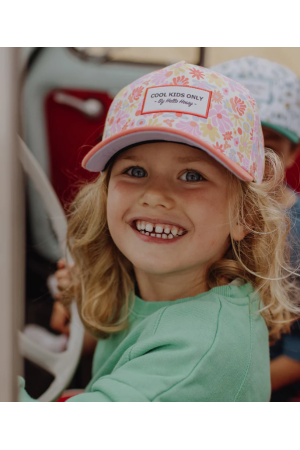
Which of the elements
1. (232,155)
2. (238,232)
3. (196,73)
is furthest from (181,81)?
(238,232)

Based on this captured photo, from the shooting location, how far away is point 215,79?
638 mm

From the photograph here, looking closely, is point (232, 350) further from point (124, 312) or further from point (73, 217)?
point (73, 217)

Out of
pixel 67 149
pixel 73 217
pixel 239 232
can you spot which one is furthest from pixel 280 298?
pixel 67 149

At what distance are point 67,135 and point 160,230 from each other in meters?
0.45

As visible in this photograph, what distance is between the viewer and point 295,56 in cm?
79

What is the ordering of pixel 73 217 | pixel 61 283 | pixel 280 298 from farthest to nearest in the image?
pixel 61 283, pixel 73 217, pixel 280 298

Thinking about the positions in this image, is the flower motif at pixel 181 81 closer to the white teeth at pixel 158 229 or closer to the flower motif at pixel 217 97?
the flower motif at pixel 217 97

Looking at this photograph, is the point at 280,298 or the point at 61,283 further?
the point at 61,283

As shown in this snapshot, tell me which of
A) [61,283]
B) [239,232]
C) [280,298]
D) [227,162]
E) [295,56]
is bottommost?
[61,283]

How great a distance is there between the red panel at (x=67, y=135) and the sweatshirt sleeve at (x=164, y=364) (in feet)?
1.42

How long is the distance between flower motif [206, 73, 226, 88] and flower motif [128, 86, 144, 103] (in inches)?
4.0

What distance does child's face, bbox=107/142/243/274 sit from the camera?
65 centimetres

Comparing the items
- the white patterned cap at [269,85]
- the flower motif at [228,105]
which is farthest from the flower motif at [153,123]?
the white patterned cap at [269,85]
